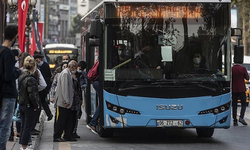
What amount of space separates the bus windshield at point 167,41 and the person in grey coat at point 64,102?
767 millimetres

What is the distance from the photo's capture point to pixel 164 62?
11883mm

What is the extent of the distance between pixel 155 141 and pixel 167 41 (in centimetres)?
207

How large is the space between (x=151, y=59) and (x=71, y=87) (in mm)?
1581

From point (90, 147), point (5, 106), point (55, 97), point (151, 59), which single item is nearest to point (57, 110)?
point (55, 97)

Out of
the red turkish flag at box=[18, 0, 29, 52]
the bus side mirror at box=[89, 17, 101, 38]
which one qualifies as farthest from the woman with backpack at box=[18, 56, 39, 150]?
the red turkish flag at box=[18, 0, 29, 52]

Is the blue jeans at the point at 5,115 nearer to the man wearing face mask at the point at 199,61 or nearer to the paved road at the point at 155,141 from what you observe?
the paved road at the point at 155,141

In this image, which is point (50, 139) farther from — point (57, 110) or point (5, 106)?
point (5, 106)

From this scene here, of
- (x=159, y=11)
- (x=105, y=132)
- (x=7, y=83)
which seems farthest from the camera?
(x=105, y=132)

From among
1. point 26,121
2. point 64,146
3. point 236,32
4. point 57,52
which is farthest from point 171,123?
point 57,52

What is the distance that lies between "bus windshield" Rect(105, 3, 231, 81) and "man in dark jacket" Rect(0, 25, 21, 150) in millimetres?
4258

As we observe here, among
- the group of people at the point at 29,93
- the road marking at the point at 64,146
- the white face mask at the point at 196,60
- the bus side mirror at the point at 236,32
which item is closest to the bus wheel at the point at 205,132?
the white face mask at the point at 196,60

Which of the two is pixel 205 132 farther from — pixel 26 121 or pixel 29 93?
pixel 29 93

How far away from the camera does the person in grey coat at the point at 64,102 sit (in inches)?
477

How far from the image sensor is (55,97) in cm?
1222
